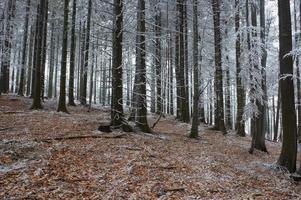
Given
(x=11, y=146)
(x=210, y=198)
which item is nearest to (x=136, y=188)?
(x=210, y=198)

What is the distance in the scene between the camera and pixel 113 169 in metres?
8.43

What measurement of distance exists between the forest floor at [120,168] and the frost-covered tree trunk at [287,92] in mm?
669

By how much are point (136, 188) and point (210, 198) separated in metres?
1.75

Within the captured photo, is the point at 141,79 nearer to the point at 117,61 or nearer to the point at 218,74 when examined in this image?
the point at 117,61

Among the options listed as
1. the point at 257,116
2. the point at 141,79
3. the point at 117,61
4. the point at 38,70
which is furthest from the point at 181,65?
the point at 38,70

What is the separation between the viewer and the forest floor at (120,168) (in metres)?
7.23

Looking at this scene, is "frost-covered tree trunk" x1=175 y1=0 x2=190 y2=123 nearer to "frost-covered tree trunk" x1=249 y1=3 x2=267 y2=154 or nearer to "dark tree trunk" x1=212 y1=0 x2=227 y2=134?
"dark tree trunk" x1=212 y1=0 x2=227 y2=134

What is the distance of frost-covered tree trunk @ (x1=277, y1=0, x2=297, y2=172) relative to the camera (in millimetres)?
9812

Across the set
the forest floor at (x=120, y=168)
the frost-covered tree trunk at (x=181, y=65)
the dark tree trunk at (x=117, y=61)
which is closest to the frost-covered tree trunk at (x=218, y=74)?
the frost-covered tree trunk at (x=181, y=65)

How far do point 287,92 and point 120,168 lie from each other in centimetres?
574

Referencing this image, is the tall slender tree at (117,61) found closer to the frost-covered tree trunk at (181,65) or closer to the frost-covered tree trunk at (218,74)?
the frost-covered tree trunk at (181,65)

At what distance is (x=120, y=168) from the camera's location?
8.52 meters

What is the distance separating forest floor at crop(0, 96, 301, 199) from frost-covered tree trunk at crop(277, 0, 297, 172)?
0.67 meters

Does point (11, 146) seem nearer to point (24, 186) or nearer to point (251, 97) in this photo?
point (24, 186)
